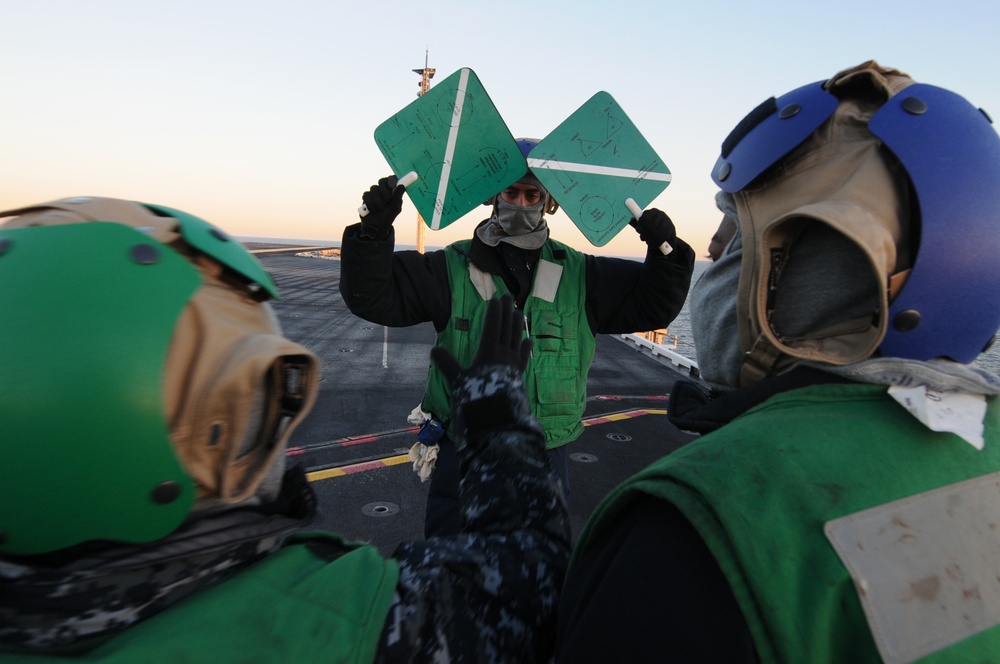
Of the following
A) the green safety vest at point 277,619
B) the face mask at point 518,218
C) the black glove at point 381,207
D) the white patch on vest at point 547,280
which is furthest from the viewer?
the face mask at point 518,218

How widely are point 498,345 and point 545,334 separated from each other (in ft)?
2.78

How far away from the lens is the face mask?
9.41ft

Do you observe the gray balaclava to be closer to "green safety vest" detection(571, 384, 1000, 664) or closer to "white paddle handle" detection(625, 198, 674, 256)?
"white paddle handle" detection(625, 198, 674, 256)

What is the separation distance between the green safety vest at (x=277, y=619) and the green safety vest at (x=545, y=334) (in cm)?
152

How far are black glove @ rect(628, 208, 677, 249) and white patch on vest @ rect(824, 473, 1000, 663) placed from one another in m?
1.84

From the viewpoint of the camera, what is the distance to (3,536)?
0.91m

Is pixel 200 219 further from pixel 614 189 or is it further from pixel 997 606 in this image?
pixel 614 189

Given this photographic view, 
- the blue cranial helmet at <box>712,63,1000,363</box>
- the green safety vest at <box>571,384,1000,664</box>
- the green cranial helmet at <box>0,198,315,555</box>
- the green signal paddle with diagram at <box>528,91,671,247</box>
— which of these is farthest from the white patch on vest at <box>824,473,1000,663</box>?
the green signal paddle with diagram at <box>528,91,671,247</box>

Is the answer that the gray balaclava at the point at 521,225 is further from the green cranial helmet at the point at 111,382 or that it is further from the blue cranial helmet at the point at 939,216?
the green cranial helmet at the point at 111,382

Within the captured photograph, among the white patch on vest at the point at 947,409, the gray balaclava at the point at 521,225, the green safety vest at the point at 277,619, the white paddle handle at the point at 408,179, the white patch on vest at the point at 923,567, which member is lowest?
the green safety vest at the point at 277,619

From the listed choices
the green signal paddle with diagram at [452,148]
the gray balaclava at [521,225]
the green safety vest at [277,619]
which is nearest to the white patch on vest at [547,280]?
the gray balaclava at [521,225]

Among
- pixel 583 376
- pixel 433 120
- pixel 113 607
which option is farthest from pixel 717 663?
pixel 433 120

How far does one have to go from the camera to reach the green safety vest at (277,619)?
33.5 inches

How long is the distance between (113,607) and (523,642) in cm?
83
